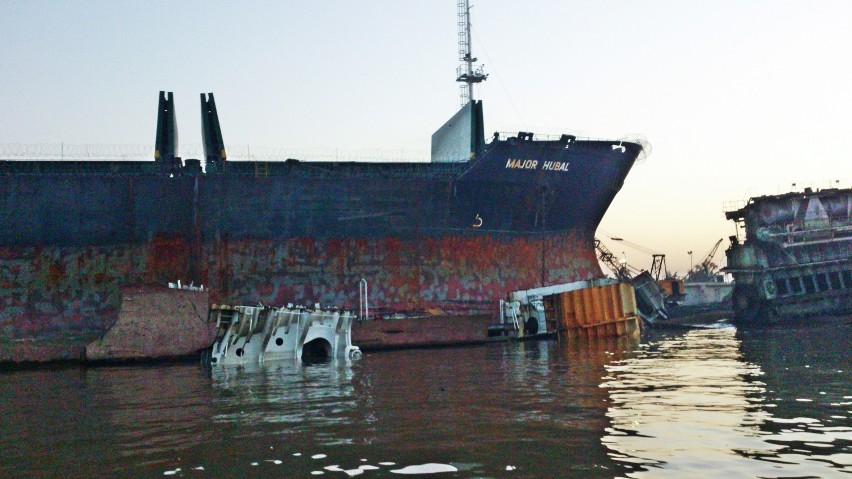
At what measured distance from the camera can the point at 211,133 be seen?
125 feet

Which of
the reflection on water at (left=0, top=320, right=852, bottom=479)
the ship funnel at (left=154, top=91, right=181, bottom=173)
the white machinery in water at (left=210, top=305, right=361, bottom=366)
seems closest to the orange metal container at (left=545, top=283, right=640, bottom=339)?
the white machinery in water at (left=210, top=305, right=361, bottom=366)

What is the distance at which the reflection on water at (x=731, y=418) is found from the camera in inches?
350

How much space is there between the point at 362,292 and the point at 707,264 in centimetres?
6689

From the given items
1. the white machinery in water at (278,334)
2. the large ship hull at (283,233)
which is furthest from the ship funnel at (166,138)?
the white machinery in water at (278,334)

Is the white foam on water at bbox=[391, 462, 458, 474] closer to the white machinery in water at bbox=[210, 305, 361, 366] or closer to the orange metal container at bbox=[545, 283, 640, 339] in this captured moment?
the white machinery in water at bbox=[210, 305, 361, 366]

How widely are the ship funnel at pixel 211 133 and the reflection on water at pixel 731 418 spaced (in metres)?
23.4

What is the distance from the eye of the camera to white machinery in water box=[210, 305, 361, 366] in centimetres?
2608

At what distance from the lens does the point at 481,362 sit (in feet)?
78.2

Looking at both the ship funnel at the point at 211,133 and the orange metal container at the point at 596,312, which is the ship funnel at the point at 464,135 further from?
the ship funnel at the point at 211,133

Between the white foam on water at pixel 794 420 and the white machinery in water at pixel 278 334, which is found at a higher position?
the white machinery in water at pixel 278 334

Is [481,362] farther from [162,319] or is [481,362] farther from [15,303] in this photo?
[15,303]

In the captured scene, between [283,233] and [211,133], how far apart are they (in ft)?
21.4

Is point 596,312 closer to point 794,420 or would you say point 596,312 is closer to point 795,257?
point 795,257

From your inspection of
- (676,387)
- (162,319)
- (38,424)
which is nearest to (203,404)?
(38,424)
